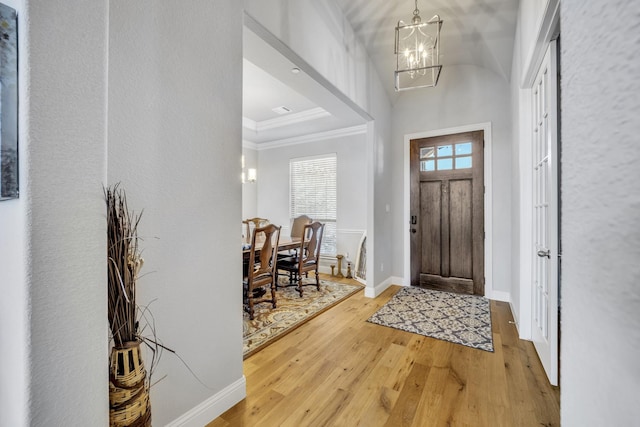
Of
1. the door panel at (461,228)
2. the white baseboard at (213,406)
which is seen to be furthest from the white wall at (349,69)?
the white baseboard at (213,406)

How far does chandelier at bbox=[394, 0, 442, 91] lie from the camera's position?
214 centimetres

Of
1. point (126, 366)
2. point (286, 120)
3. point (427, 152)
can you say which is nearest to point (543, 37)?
point (427, 152)

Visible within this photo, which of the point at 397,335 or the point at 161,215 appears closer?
the point at 161,215

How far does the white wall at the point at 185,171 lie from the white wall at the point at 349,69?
1.46 feet

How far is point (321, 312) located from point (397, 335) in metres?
0.88

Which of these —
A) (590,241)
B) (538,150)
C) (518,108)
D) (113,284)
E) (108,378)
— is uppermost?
(518,108)

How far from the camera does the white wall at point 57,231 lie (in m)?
0.74

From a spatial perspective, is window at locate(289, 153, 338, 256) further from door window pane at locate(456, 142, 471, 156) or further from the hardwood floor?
the hardwood floor

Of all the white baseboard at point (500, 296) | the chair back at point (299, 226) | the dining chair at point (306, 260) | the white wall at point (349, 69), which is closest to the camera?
the white wall at point (349, 69)

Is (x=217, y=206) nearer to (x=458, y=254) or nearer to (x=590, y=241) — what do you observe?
(x=590, y=241)

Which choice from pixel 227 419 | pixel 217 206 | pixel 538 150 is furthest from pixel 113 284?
pixel 538 150

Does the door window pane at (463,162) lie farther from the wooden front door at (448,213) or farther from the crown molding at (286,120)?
the crown molding at (286,120)

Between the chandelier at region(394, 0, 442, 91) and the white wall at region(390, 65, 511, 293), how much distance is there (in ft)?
0.97

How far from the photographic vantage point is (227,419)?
152cm
